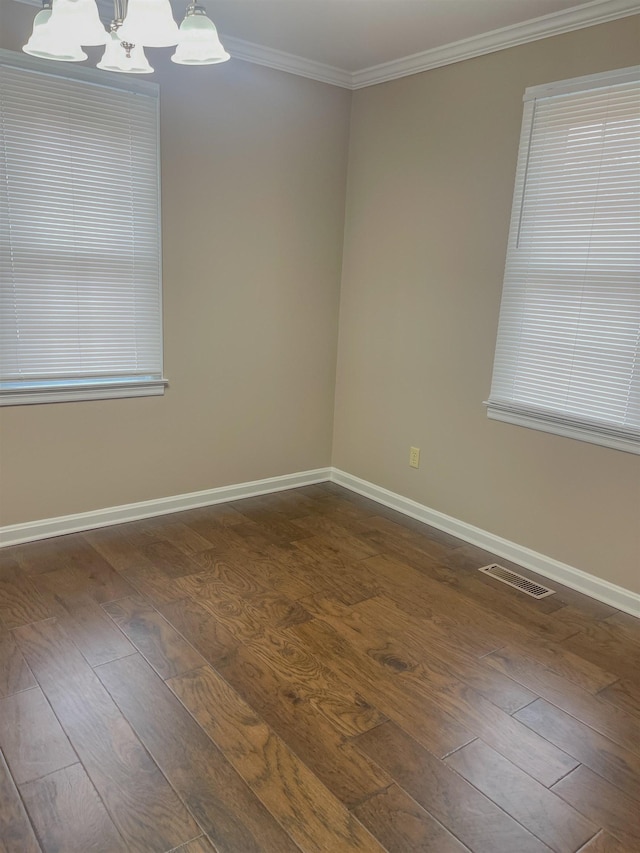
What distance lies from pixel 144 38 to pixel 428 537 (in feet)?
8.47

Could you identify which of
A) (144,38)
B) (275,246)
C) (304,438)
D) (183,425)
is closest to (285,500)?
(304,438)

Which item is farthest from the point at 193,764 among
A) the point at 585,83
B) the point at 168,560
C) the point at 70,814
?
the point at 585,83

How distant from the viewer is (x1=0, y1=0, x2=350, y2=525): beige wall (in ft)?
9.78

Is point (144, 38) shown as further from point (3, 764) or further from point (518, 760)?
point (518, 760)

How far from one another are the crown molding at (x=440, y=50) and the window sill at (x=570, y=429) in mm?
1634

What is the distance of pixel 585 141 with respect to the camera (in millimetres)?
2539

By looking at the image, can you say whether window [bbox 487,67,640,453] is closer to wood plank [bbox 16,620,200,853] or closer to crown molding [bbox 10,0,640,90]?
crown molding [bbox 10,0,640,90]

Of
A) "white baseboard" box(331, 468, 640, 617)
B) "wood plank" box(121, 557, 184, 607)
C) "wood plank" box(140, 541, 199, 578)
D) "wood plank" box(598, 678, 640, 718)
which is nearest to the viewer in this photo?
"wood plank" box(598, 678, 640, 718)

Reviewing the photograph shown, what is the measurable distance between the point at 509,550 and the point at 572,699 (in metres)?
1.06

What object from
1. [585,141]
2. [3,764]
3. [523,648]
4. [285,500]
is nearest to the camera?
[3,764]

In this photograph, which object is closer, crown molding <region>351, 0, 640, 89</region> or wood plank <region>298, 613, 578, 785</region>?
wood plank <region>298, 613, 578, 785</region>

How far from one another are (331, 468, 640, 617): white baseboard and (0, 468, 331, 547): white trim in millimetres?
360

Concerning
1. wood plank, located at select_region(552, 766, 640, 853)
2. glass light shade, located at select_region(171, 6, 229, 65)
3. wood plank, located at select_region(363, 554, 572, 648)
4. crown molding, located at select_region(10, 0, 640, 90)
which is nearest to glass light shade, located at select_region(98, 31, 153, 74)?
glass light shade, located at select_region(171, 6, 229, 65)

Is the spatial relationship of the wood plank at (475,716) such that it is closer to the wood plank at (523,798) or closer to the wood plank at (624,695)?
the wood plank at (523,798)
